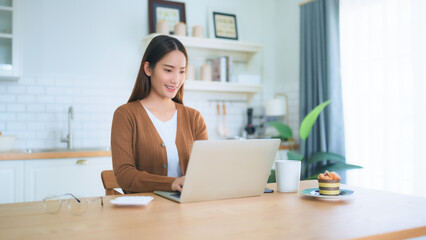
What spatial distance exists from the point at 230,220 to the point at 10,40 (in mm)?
3021

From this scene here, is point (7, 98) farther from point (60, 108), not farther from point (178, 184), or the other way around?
Answer: point (178, 184)

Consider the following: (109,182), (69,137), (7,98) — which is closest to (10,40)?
(7,98)

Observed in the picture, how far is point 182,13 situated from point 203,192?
3.20 metres

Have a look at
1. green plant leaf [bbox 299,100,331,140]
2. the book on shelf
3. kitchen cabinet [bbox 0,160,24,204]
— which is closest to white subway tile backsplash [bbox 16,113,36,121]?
kitchen cabinet [bbox 0,160,24,204]

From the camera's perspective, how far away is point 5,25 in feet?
11.5

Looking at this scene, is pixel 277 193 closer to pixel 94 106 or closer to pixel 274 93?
pixel 94 106

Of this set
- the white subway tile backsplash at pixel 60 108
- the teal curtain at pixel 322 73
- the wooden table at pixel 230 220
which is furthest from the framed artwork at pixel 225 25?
the wooden table at pixel 230 220

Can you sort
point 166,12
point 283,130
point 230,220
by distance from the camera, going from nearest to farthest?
point 230,220, point 283,130, point 166,12

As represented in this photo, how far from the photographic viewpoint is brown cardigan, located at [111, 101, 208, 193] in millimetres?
1748

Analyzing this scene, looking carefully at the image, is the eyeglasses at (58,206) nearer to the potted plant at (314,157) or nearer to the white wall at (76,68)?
the potted plant at (314,157)

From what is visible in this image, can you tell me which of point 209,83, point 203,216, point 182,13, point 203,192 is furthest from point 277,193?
point 182,13

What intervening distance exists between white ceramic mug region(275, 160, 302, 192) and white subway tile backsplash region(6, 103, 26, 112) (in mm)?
2815

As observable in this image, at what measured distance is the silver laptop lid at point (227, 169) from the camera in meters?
1.41

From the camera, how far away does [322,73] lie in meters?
3.95
